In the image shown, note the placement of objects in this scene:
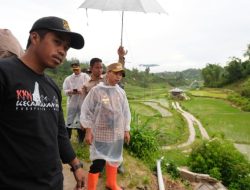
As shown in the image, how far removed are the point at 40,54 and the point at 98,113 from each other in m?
2.39

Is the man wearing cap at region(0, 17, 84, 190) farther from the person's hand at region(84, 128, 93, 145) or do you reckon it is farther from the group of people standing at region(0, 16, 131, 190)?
the person's hand at region(84, 128, 93, 145)

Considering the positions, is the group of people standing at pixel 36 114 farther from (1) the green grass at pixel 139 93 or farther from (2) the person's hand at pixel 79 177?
(1) the green grass at pixel 139 93

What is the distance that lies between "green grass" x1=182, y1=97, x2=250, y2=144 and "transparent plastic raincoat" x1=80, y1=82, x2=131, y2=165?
13.9 metres

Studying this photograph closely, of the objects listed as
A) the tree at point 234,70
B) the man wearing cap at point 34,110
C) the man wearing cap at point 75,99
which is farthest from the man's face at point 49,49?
the tree at point 234,70

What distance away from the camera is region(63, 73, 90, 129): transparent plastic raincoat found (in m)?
6.43

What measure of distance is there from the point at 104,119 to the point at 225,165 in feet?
14.1

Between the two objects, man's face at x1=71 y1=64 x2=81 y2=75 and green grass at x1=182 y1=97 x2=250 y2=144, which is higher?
man's face at x1=71 y1=64 x2=81 y2=75

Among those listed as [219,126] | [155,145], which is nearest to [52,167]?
→ [155,145]

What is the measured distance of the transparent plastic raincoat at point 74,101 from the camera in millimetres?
6430

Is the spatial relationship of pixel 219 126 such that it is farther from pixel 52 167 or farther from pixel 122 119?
pixel 52 167

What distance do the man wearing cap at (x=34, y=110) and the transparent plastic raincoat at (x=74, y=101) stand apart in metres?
4.40

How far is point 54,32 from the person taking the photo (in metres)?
1.91

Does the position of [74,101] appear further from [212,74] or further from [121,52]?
[212,74]

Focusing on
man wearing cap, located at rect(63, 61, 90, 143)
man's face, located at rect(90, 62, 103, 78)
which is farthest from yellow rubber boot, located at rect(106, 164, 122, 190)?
man wearing cap, located at rect(63, 61, 90, 143)
